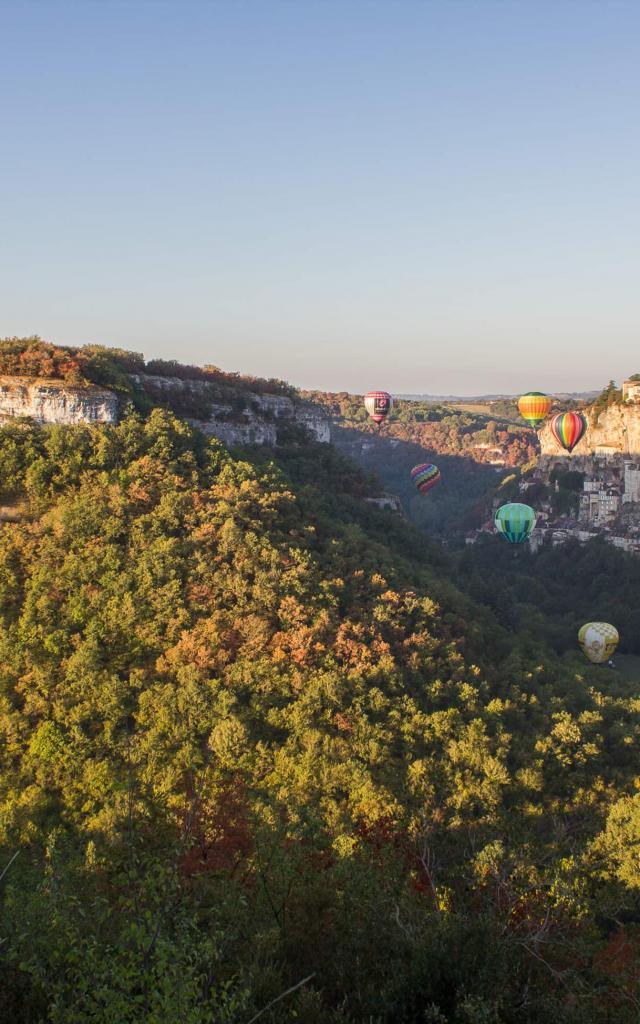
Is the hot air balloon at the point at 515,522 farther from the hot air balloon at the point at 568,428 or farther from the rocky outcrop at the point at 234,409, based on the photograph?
the rocky outcrop at the point at 234,409

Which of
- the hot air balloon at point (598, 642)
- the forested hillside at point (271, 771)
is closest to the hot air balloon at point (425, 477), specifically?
the hot air balloon at point (598, 642)

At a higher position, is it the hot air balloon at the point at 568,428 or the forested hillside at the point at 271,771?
the hot air balloon at the point at 568,428

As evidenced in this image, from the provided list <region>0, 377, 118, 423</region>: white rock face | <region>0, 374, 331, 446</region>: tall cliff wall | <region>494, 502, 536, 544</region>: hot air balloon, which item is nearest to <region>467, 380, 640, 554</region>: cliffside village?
<region>494, 502, 536, 544</region>: hot air balloon

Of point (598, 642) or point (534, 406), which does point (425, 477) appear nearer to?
point (534, 406)

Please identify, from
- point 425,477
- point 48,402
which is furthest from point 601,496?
point 48,402

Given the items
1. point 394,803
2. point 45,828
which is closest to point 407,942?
point 394,803

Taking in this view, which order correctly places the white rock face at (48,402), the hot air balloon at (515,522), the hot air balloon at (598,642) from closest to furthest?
the white rock face at (48,402)
the hot air balloon at (598,642)
the hot air balloon at (515,522)
